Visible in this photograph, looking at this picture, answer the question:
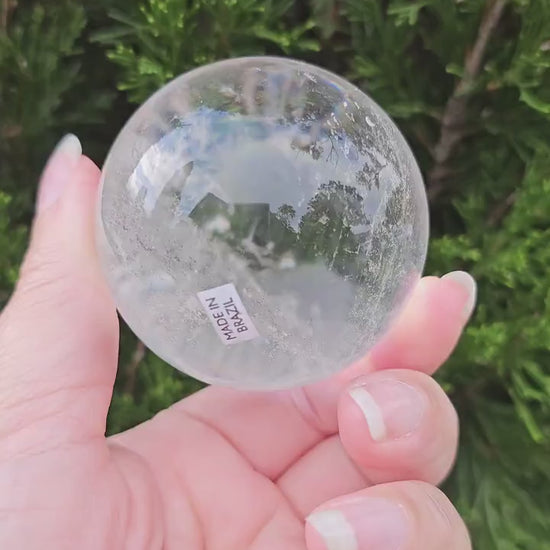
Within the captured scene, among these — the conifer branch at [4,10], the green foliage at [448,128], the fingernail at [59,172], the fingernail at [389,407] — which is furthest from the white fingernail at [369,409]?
the conifer branch at [4,10]

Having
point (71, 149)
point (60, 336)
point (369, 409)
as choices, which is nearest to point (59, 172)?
point (71, 149)

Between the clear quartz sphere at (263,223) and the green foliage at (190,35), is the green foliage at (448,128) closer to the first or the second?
the green foliage at (190,35)

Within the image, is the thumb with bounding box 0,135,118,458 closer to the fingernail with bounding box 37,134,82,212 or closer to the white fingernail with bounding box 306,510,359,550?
the fingernail with bounding box 37,134,82,212

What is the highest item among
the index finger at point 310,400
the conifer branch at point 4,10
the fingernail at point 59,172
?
the conifer branch at point 4,10

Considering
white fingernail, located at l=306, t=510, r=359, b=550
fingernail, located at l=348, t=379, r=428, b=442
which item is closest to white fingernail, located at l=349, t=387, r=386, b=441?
fingernail, located at l=348, t=379, r=428, b=442

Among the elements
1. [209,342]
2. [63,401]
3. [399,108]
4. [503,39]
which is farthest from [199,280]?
[503,39]

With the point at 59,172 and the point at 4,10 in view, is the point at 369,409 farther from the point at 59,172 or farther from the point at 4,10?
the point at 4,10

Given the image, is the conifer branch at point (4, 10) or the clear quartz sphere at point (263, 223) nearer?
the clear quartz sphere at point (263, 223)

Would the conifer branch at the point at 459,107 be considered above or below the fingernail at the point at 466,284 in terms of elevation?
above
